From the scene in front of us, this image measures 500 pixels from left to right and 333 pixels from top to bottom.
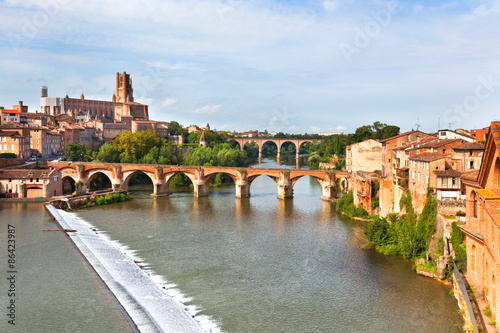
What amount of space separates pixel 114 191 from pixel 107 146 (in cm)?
1655

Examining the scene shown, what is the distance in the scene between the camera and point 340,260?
2269 cm

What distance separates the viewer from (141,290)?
17.9m

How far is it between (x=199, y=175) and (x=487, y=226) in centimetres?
3503

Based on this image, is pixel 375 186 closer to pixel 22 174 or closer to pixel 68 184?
pixel 22 174

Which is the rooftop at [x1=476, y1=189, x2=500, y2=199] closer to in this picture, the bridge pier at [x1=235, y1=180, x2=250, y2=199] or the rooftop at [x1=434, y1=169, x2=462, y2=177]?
the rooftop at [x1=434, y1=169, x2=462, y2=177]

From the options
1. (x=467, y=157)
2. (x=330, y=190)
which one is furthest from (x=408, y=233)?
(x=330, y=190)

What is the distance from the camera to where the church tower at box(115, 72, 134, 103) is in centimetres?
10292

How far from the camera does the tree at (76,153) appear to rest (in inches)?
2206

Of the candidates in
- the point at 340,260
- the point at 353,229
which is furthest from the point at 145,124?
the point at 340,260

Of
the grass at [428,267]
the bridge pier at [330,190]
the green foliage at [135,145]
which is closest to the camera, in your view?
the grass at [428,267]

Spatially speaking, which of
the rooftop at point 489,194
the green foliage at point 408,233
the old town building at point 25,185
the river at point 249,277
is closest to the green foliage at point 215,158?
the old town building at point 25,185

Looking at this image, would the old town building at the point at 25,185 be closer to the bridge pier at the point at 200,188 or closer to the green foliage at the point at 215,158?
the bridge pier at the point at 200,188

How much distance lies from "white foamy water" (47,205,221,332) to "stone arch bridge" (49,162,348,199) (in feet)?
63.8

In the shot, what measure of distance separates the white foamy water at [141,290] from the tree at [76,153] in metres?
32.6
